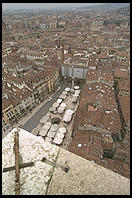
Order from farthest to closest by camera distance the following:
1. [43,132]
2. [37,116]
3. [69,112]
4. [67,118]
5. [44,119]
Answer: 1. [37,116]
2. [69,112]
3. [44,119]
4. [67,118]
5. [43,132]

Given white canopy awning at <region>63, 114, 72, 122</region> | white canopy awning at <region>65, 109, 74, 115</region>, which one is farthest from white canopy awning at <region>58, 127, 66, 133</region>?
white canopy awning at <region>65, 109, 74, 115</region>

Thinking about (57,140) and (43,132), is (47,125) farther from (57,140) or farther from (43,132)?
(57,140)

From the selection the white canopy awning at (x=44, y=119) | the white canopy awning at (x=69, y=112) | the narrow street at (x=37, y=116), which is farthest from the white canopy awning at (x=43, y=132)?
the white canopy awning at (x=69, y=112)

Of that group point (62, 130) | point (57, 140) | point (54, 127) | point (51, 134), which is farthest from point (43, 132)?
point (62, 130)

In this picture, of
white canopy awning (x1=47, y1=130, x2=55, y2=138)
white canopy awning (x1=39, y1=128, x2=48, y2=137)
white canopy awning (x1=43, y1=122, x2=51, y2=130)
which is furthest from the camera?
white canopy awning (x1=43, y1=122, x2=51, y2=130)

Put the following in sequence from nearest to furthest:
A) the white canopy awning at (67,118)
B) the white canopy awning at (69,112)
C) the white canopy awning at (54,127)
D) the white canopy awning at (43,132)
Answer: the white canopy awning at (43,132), the white canopy awning at (54,127), the white canopy awning at (67,118), the white canopy awning at (69,112)

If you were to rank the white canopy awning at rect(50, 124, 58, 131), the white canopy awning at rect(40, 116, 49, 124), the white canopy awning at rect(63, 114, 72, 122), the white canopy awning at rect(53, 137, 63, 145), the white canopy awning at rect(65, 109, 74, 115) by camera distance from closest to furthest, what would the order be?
the white canopy awning at rect(53, 137, 63, 145)
the white canopy awning at rect(50, 124, 58, 131)
the white canopy awning at rect(63, 114, 72, 122)
the white canopy awning at rect(40, 116, 49, 124)
the white canopy awning at rect(65, 109, 74, 115)

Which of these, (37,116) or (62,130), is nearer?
(62,130)

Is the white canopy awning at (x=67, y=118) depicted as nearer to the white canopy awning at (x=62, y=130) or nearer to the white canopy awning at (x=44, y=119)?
the white canopy awning at (x=62, y=130)

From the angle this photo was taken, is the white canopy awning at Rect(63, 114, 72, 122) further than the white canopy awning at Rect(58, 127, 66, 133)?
Yes

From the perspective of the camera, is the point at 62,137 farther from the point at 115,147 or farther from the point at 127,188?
the point at 127,188

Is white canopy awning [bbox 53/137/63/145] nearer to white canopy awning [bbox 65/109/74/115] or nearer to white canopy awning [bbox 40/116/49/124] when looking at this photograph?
white canopy awning [bbox 40/116/49/124]

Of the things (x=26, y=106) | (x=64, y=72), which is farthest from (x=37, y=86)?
(x=64, y=72)

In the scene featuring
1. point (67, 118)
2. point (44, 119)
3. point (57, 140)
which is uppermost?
point (67, 118)
